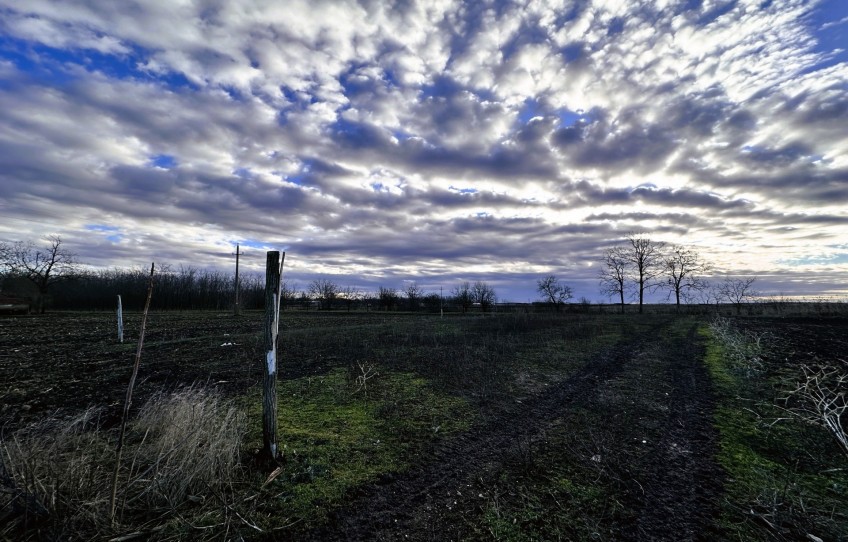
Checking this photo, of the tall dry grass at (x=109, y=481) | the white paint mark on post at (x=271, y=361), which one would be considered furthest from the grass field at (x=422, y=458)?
the white paint mark on post at (x=271, y=361)

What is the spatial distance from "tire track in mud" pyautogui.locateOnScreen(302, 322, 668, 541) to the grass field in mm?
22

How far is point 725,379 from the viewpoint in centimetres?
982

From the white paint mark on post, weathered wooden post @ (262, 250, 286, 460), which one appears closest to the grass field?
weathered wooden post @ (262, 250, 286, 460)

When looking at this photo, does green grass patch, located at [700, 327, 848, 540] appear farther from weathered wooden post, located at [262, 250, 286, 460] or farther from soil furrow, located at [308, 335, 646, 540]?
weathered wooden post, located at [262, 250, 286, 460]

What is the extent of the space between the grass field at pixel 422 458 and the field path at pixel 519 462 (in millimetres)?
23

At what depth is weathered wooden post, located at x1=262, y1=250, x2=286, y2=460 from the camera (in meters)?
4.50

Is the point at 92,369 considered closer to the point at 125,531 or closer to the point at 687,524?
the point at 125,531

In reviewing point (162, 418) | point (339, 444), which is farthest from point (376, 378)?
point (162, 418)

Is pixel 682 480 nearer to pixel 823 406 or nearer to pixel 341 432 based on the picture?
pixel 823 406

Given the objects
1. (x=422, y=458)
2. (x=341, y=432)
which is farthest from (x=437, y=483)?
(x=341, y=432)

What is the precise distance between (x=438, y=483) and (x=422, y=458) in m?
0.68

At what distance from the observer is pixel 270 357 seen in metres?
4.50

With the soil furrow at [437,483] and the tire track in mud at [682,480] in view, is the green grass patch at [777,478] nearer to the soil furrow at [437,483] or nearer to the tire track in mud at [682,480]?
the tire track in mud at [682,480]

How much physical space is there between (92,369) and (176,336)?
8.37 meters
